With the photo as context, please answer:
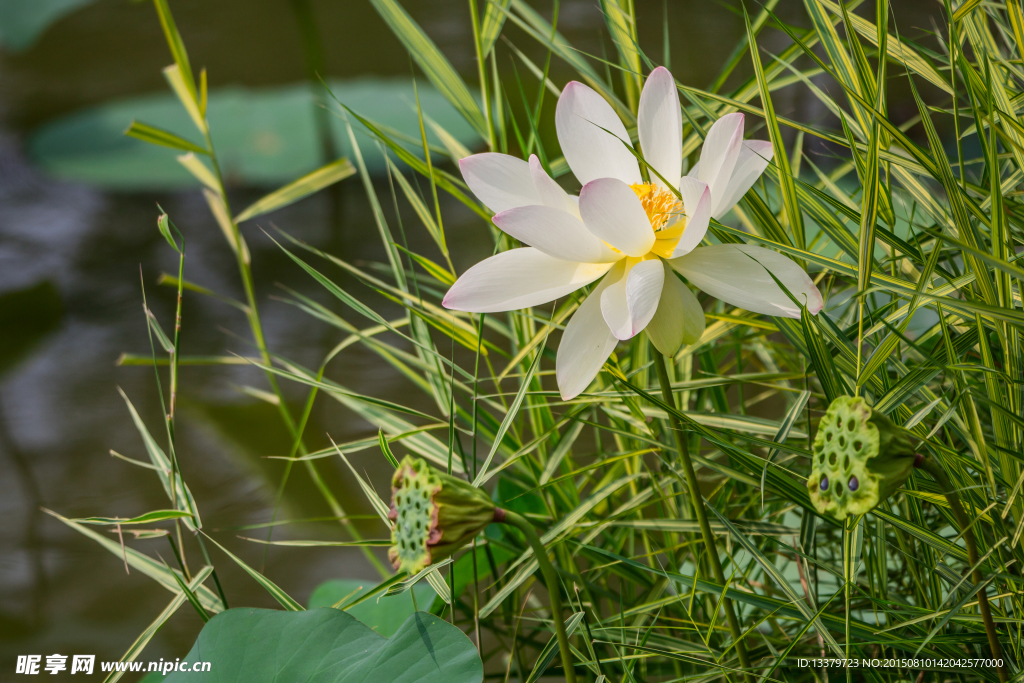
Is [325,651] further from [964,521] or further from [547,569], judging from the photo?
[964,521]

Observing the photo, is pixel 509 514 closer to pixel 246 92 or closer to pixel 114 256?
pixel 114 256

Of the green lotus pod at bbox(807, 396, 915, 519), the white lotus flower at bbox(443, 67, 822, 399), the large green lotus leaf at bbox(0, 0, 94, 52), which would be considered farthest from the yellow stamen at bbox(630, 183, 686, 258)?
the large green lotus leaf at bbox(0, 0, 94, 52)

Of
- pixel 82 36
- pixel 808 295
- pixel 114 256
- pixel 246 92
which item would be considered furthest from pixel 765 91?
pixel 82 36

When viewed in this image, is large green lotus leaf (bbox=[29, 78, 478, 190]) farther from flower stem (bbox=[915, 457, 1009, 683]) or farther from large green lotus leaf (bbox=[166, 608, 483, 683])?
flower stem (bbox=[915, 457, 1009, 683])

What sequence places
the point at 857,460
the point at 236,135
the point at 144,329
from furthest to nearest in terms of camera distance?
the point at 236,135, the point at 144,329, the point at 857,460

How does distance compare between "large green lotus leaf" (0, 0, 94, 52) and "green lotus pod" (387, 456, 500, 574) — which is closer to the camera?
"green lotus pod" (387, 456, 500, 574)

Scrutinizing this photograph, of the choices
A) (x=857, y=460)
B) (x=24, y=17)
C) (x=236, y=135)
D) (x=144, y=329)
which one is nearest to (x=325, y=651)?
(x=857, y=460)

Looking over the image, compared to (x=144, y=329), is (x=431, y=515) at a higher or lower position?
higher

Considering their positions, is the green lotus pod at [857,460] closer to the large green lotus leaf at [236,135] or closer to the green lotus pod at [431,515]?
the green lotus pod at [431,515]
